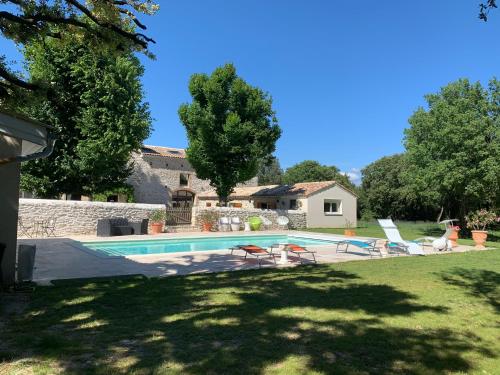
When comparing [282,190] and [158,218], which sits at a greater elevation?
[282,190]

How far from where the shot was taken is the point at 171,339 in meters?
4.60

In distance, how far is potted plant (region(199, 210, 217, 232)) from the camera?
25328 millimetres

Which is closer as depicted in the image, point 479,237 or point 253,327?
point 253,327

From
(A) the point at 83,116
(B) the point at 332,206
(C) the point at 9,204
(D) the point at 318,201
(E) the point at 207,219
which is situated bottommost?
(E) the point at 207,219

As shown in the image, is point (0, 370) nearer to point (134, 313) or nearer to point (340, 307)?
point (134, 313)

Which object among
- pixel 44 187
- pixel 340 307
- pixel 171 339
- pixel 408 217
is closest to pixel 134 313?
pixel 171 339

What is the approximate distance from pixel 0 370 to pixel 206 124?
2435cm

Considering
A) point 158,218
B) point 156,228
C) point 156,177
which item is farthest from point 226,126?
point 156,177

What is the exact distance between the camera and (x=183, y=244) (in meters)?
18.6

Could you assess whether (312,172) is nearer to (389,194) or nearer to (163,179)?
(389,194)

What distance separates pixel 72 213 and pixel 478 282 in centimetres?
1886

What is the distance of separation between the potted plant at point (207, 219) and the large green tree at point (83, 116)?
6.25 meters

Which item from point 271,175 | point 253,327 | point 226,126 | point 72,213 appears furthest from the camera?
point 271,175

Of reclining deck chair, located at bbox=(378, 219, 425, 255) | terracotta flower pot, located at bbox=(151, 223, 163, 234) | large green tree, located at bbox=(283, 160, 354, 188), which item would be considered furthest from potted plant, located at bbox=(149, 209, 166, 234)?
large green tree, located at bbox=(283, 160, 354, 188)
